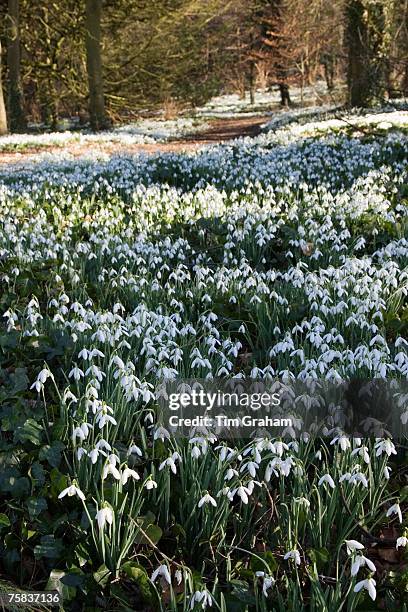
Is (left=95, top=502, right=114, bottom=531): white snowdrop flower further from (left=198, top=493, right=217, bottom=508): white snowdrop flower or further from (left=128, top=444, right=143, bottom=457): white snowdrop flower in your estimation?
(left=128, top=444, right=143, bottom=457): white snowdrop flower

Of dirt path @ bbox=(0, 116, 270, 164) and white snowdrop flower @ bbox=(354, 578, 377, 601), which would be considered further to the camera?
dirt path @ bbox=(0, 116, 270, 164)

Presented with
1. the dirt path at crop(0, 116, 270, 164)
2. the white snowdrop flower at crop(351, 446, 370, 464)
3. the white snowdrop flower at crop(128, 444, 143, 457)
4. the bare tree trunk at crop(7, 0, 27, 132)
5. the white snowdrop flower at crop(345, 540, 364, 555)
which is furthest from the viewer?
the bare tree trunk at crop(7, 0, 27, 132)

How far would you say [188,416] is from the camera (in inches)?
118

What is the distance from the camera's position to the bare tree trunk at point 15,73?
67.2ft

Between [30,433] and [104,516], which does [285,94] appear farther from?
[104,516]

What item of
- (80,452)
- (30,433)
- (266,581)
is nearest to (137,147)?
(30,433)

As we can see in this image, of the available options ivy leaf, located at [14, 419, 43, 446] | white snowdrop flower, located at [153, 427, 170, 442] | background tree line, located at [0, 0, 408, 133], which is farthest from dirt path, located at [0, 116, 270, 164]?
white snowdrop flower, located at [153, 427, 170, 442]

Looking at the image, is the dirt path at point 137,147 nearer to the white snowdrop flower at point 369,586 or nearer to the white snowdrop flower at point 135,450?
the white snowdrop flower at point 135,450

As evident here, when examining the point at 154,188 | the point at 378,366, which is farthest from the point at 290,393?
the point at 154,188

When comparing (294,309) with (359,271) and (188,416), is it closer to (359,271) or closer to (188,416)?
(359,271)

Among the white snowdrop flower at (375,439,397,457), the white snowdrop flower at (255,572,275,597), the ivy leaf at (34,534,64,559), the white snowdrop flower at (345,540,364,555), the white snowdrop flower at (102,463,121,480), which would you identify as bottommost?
the white snowdrop flower at (255,572,275,597)

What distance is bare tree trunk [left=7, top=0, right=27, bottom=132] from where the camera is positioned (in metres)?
20.5

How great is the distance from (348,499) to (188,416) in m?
0.88

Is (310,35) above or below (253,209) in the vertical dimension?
above
